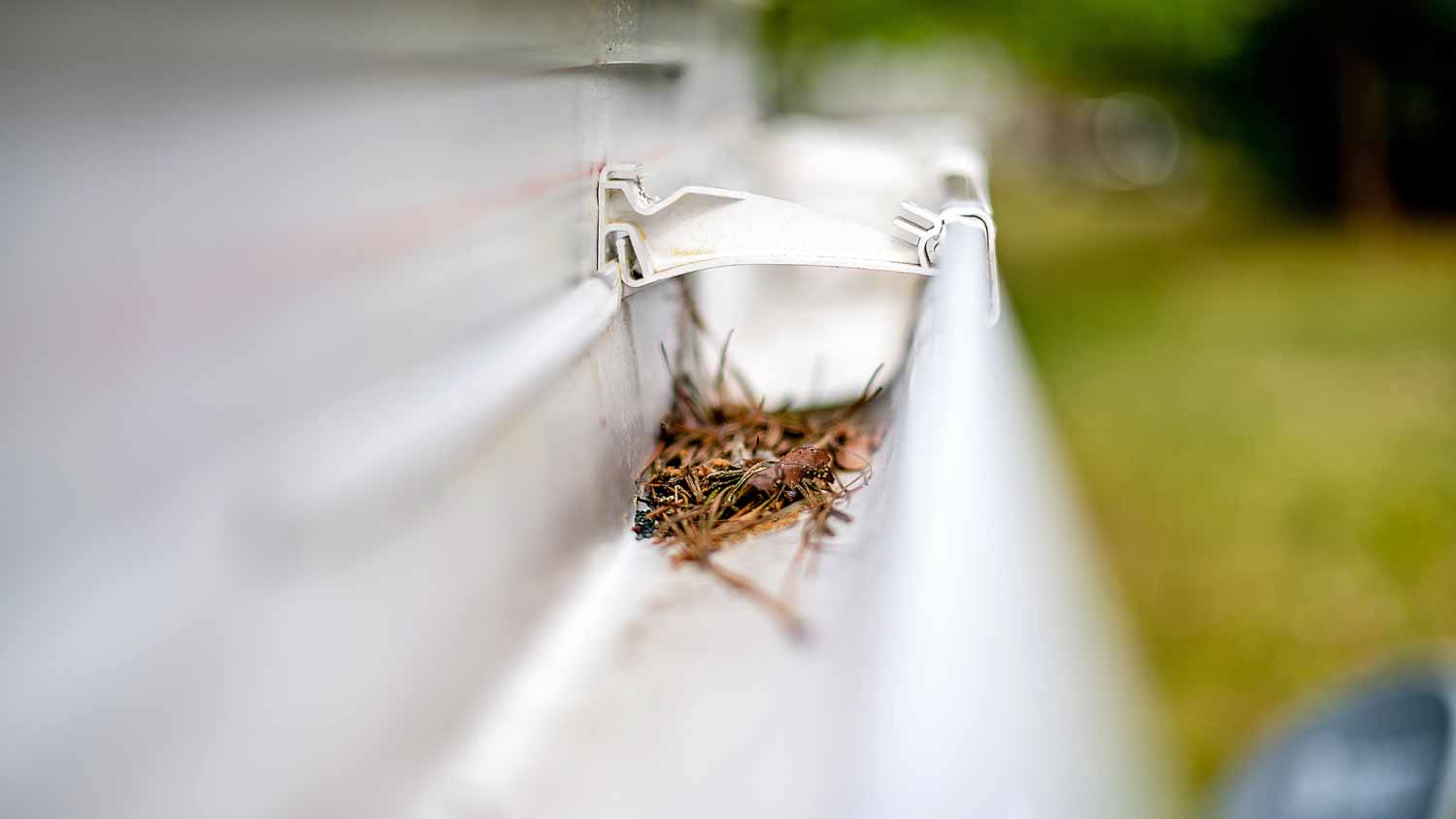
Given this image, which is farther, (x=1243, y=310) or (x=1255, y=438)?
(x=1243, y=310)

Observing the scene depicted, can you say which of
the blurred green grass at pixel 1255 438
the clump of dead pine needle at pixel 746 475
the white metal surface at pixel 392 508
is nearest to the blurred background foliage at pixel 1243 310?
the blurred green grass at pixel 1255 438

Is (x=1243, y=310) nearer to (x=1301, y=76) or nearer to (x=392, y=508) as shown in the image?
(x=1301, y=76)

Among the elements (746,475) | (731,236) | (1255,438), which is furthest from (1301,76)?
(746,475)

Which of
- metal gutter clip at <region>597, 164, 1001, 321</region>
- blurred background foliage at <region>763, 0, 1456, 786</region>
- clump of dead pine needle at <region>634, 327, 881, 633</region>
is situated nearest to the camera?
clump of dead pine needle at <region>634, 327, 881, 633</region>

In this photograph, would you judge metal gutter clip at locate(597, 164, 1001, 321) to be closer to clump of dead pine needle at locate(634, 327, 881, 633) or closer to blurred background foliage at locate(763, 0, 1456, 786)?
clump of dead pine needle at locate(634, 327, 881, 633)

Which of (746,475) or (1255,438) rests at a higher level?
(746,475)

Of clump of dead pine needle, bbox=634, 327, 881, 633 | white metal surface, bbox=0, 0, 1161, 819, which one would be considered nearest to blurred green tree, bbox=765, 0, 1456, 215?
clump of dead pine needle, bbox=634, 327, 881, 633
